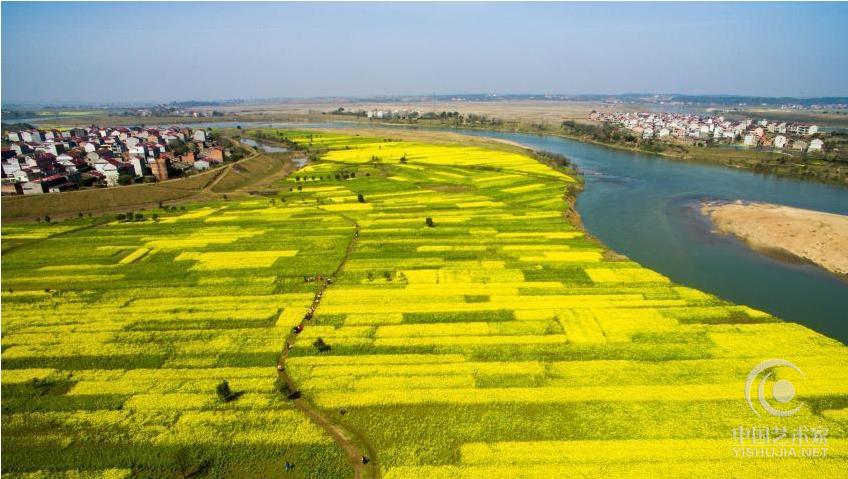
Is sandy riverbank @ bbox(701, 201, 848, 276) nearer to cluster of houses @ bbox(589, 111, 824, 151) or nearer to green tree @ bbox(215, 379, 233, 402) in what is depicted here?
green tree @ bbox(215, 379, 233, 402)

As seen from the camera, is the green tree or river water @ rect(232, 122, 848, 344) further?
river water @ rect(232, 122, 848, 344)

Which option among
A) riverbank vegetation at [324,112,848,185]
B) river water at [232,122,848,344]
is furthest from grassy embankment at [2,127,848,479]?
riverbank vegetation at [324,112,848,185]

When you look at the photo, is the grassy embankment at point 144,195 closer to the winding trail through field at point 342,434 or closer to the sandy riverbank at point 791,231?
the winding trail through field at point 342,434

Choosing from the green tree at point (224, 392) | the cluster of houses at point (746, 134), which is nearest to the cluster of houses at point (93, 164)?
the green tree at point (224, 392)

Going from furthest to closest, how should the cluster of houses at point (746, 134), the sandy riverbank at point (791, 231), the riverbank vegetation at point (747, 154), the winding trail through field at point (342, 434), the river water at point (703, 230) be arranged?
the cluster of houses at point (746, 134)
the riverbank vegetation at point (747, 154)
the sandy riverbank at point (791, 231)
the river water at point (703, 230)
the winding trail through field at point (342, 434)

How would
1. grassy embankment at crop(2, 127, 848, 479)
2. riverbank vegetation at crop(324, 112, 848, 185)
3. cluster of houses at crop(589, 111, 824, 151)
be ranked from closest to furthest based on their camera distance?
grassy embankment at crop(2, 127, 848, 479) < riverbank vegetation at crop(324, 112, 848, 185) < cluster of houses at crop(589, 111, 824, 151)

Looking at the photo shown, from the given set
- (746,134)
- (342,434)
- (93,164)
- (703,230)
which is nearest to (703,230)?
(703,230)
